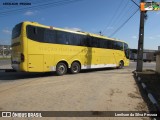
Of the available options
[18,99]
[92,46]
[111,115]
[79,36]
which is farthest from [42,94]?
[92,46]

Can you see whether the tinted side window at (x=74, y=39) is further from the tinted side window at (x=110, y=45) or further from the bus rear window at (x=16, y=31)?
the tinted side window at (x=110, y=45)

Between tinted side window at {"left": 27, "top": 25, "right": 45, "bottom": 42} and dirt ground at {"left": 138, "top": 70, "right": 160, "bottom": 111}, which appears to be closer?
dirt ground at {"left": 138, "top": 70, "right": 160, "bottom": 111}

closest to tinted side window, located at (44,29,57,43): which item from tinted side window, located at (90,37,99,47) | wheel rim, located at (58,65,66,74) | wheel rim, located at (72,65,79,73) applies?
wheel rim, located at (58,65,66,74)

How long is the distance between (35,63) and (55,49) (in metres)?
2.02

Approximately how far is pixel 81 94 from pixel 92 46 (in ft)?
36.0

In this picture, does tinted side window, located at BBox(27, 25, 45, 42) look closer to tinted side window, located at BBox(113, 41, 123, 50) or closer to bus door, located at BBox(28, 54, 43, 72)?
bus door, located at BBox(28, 54, 43, 72)

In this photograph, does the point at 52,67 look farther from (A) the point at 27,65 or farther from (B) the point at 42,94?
(B) the point at 42,94

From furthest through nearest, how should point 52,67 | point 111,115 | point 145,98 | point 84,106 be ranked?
point 52,67, point 145,98, point 84,106, point 111,115

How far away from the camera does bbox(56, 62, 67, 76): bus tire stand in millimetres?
15857

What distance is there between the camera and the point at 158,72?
16766 millimetres

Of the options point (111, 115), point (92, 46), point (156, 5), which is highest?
point (156, 5)

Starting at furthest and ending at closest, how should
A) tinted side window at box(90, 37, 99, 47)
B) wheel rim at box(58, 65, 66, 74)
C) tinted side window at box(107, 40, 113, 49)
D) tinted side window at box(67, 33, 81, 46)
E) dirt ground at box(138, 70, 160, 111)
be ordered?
tinted side window at box(107, 40, 113, 49) → tinted side window at box(90, 37, 99, 47) → tinted side window at box(67, 33, 81, 46) → wheel rim at box(58, 65, 66, 74) → dirt ground at box(138, 70, 160, 111)

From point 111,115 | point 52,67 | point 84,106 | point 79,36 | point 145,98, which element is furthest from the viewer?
point 79,36

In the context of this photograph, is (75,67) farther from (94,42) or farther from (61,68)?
→ (94,42)
